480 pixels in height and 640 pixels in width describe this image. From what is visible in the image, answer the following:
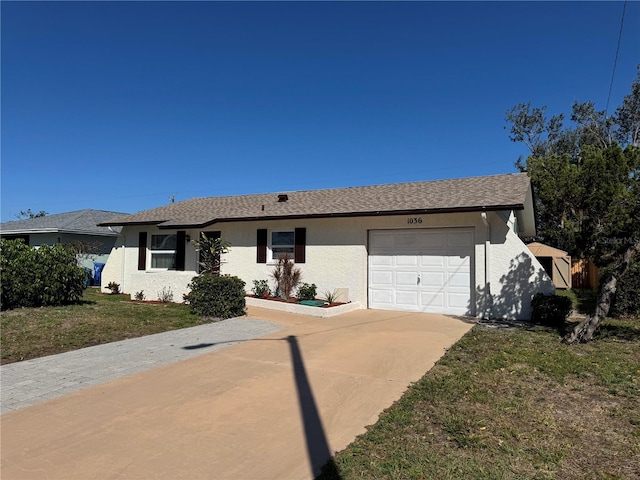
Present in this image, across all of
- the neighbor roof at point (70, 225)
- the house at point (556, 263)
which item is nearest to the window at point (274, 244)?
the neighbor roof at point (70, 225)

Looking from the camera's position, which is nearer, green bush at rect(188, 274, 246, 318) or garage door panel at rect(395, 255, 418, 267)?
green bush at rect(188, 274, 246, 318)

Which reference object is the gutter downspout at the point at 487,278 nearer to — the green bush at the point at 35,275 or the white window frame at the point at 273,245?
the white window frame at the point at 273,245

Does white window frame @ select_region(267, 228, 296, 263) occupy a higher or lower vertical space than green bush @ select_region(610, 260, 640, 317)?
higher

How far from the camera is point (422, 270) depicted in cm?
1235

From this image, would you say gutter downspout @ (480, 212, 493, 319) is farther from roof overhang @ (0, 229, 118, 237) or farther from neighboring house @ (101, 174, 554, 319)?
roof overhang @ (0, 229, 118, 237)

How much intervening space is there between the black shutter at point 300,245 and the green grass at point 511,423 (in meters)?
7.63

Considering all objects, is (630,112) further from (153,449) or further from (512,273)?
(153,449)

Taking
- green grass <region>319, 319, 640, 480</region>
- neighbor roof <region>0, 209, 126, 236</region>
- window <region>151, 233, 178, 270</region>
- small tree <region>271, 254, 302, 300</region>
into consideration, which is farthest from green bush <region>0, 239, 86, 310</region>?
green grass <region>319, 319, 640, 480</region>

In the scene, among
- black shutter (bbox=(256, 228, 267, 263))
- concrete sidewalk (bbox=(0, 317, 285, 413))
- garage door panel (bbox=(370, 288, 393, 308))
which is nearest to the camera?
concrete sidewalk (bbox=(0, 317, 285, 413))

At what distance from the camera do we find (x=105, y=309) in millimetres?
11844

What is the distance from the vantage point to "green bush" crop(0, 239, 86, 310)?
11078 mm

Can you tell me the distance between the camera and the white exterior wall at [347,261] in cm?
1100

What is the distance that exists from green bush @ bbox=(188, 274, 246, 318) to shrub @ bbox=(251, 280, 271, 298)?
2.98 meters

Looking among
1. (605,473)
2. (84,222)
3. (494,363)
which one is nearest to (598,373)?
(494,363)
